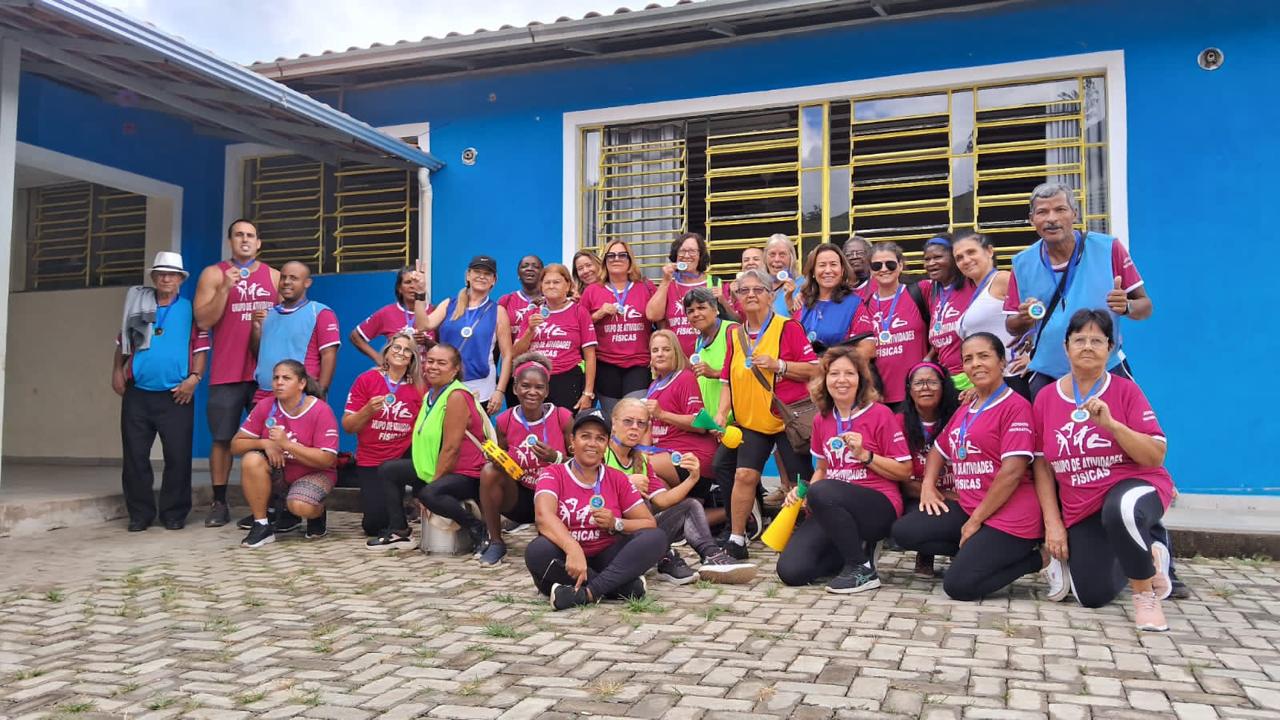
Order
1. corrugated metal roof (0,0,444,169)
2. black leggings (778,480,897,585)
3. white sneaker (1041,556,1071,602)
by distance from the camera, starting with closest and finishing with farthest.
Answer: white sneaker (1041,556,1071,602), black leggings (778,480,897,585), corrugated metal roof (0,0,444,169)

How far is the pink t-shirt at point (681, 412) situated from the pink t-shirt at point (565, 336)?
1023 mm

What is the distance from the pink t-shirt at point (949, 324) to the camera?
5.96 meters

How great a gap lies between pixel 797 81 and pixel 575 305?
3048 millimetres

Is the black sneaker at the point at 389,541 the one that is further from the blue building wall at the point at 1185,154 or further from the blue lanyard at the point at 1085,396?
the blue building wall at the point at 1185,154

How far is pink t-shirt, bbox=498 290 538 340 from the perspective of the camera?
775 centimetres

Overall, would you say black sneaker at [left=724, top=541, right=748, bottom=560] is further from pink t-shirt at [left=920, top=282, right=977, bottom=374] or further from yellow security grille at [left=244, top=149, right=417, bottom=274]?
yellow security grille at [left=244, top=149, right=417, bottom=274]

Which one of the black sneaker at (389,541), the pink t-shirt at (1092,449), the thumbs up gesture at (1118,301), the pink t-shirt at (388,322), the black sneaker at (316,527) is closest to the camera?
the pink t-shirt at (1092,449)

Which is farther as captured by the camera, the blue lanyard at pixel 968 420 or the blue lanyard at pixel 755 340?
the blue lanyard at pixel 755 340

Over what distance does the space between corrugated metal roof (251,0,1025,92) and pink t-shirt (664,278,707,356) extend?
244 centimetres

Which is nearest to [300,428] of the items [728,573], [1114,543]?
[728,573]

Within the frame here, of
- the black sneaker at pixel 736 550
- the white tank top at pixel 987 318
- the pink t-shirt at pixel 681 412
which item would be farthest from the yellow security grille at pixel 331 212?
the white tank top at pixel 987 318

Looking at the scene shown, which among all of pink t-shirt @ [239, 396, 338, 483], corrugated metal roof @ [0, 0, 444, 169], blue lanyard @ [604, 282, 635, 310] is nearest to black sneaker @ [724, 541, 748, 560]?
blue lanyard @ [604, 282, 635, 310]

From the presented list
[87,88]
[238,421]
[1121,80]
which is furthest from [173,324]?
[1121,80]

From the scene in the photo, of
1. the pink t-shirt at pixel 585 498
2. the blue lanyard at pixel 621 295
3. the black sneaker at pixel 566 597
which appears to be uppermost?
the blue lanyard at pixel 621 295
